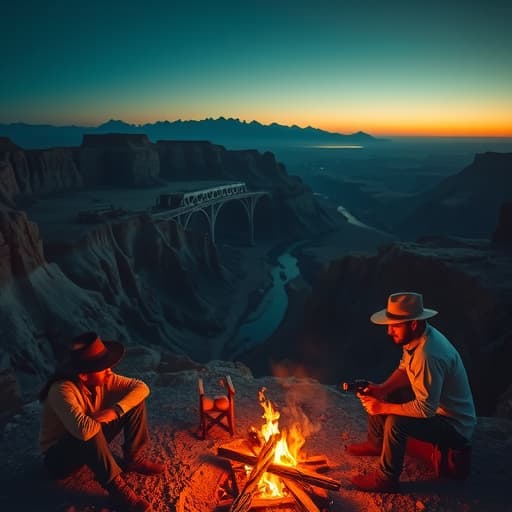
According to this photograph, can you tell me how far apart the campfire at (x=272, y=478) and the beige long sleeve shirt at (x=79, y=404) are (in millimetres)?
1771

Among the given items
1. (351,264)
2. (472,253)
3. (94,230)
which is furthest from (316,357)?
(94,230)

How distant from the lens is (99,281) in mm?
25422

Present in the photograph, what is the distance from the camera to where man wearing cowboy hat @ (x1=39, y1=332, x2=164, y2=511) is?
502 cm

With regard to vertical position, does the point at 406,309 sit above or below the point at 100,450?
above

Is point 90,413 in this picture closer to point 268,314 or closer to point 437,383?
point 437,383

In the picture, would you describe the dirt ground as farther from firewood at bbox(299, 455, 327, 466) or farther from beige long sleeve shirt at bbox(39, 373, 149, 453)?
beige long sleeve shirt at bbox(39, 373, 149, 453)

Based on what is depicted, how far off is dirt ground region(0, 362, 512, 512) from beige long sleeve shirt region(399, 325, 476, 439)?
3.33 feet

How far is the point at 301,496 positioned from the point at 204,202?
46.6m

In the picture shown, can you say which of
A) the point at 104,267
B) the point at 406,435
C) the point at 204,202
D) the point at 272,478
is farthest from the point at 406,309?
the point at 204,202

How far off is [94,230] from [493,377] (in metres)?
24.9

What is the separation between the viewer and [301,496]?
545 cm

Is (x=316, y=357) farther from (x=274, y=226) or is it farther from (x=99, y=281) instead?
(x=274, y=226)

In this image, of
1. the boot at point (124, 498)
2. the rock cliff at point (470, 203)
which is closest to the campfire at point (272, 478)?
the boot at point (124, 498)

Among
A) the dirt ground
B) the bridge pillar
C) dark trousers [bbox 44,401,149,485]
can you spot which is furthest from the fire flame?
the bridge pillar
